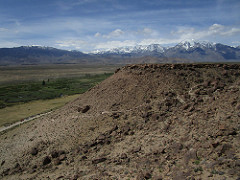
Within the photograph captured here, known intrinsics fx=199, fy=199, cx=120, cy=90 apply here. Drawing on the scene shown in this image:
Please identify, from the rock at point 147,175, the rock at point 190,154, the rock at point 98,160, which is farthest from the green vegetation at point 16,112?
the rock at point 190,154

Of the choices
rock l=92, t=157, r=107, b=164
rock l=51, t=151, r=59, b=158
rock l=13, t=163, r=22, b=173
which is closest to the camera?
rock l=92, t=157, r=107, b=164

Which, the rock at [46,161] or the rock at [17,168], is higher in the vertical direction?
the rock at [46,161]

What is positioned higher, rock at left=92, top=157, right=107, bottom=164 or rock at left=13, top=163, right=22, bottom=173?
rock at left=92, top=157, right=107, bottom=164

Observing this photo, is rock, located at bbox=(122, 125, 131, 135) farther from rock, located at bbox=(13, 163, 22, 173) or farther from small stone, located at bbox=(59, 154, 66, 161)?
rock, located at bbox=(13, 163, 22, 173)

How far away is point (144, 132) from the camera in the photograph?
1574cm

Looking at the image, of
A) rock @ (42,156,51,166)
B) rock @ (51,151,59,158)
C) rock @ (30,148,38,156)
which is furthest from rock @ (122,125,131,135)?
rock @ (30,148,38,156)

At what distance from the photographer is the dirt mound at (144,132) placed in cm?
1173

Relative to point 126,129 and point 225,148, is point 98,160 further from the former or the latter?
point 225,148

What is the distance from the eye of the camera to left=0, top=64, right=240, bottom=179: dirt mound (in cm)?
1173

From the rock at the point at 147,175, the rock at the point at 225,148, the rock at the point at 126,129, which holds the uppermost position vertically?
the rock at the point at 225,148

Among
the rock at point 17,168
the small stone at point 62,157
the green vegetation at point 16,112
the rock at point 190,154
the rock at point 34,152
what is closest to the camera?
the rock at point 190,154

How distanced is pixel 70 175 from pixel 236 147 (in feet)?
34.3

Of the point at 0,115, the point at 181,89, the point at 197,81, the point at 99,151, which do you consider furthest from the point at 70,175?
the point at 0,115

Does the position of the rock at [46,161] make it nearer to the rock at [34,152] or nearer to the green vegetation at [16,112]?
the rock at [34,152]
